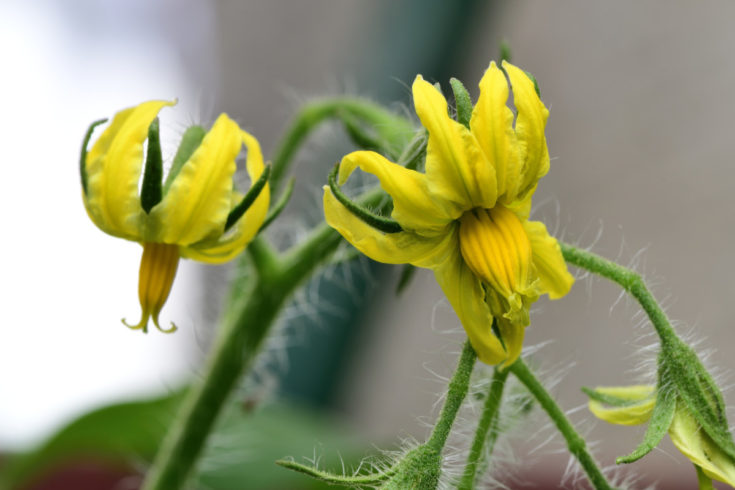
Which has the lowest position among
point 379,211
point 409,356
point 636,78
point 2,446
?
point 2,446

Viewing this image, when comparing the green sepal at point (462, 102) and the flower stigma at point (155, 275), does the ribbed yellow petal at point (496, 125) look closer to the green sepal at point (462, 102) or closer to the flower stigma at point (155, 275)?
the green sepal at point (462, 102)

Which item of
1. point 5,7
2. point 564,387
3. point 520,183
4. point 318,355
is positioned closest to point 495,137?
point 520,183

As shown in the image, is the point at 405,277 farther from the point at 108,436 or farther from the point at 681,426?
the point at 108,436

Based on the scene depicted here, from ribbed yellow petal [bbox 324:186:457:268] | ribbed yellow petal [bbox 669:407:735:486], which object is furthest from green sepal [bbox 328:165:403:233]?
ribbed yellow petal [bbox 669:407:735:486]

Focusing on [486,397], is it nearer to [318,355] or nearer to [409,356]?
[318,355]

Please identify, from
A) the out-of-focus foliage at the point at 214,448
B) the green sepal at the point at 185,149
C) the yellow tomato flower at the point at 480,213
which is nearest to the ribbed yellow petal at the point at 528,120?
the yellow tomato flower at the point at 480,213

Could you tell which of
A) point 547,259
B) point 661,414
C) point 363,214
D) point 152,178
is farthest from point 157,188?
point 661,414
